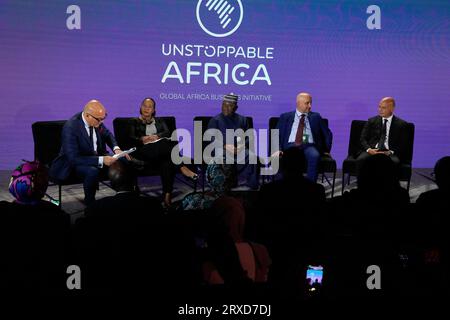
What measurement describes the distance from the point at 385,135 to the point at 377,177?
3.57m

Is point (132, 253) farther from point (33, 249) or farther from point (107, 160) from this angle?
point (107, 160)

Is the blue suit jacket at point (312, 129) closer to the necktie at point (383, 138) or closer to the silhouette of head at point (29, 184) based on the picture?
the necktie at point (383, 138)

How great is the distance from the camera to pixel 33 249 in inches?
102

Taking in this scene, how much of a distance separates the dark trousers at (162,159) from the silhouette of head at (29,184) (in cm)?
274

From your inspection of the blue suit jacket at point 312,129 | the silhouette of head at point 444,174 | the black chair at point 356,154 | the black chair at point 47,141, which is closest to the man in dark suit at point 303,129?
the blue suit jacket at point 312,129

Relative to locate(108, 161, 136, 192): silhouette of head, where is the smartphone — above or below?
below

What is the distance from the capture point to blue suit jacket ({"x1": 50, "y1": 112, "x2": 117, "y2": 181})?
544cm

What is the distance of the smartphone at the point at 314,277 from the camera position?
260cm

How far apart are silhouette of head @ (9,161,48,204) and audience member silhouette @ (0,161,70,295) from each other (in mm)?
181

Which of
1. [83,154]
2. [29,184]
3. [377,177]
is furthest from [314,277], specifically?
[83,154]

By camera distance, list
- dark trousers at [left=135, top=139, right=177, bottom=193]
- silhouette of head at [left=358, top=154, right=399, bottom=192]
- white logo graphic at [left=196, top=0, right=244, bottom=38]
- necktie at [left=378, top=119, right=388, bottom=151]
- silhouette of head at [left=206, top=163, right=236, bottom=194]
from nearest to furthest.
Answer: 1. silhouette of head at [left=358, top=154, right=399, bottom=192]
2. silhouette of head at [left=206, top=163, right=236, bottom=194]
3. dark trousers at [left=135, top=139, right=177, bottom=193]
4. necktie at [left=378, top=119, right=388, bottom=151]
5. white logo graphic at [left=196, top=0, right=244, bottom=38]

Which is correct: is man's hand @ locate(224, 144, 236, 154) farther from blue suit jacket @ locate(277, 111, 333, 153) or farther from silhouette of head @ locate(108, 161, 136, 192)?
silhouette of head @ locate(108, 161, 136, 192)

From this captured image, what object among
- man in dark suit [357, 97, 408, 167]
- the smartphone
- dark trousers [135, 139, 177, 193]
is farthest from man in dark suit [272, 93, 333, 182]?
the smartphone

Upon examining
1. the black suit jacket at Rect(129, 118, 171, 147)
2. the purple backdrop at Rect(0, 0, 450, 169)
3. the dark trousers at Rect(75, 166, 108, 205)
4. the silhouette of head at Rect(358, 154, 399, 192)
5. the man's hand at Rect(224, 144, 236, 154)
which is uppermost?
the purple backdrop at Rect(0, 0, 450, 169)
